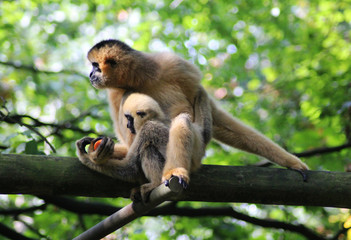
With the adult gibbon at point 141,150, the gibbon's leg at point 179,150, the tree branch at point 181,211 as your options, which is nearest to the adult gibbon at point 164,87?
the adult gibbon at point 141,150

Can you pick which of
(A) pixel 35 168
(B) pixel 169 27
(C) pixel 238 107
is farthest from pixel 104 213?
(B) pixel 169 27

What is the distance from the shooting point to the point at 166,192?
11.5 ft

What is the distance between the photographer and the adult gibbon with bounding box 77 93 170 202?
14.0 ft

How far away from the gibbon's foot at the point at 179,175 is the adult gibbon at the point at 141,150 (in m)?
0.26

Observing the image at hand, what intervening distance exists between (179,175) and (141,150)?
0.72 metres

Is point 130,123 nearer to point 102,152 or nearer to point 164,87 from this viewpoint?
point 102,152

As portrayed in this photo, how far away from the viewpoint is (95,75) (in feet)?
17.7

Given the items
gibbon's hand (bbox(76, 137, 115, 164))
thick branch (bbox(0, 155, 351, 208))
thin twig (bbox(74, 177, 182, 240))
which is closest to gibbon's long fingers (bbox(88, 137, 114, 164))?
gibbon's hand (bbox(76, 137, 115, 164))

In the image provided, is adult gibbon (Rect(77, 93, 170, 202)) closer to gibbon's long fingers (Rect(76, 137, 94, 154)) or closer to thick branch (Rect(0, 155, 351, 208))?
gibbon's long fingers (Rect(76, 137, 94, 154))

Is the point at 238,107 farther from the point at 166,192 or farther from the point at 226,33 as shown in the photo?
the point at 166,192

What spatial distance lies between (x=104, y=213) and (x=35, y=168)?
106 inches

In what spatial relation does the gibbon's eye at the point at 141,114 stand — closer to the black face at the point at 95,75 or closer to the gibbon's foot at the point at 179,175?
the gibbon's foot at the point at 179,175

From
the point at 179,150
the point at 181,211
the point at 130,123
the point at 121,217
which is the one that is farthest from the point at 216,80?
the point at 121,217

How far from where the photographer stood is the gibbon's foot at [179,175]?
3.93 meters
